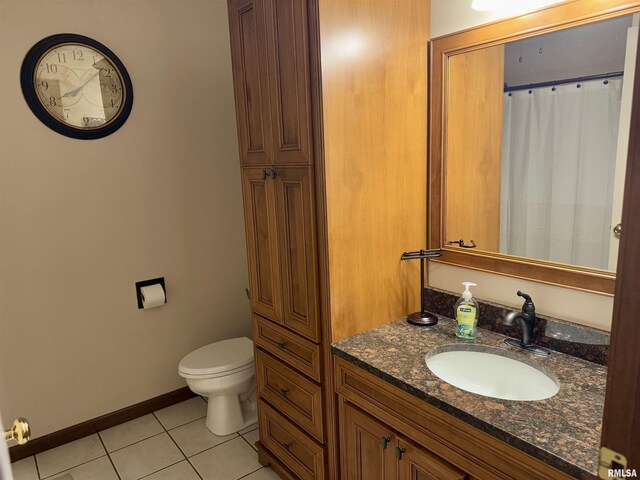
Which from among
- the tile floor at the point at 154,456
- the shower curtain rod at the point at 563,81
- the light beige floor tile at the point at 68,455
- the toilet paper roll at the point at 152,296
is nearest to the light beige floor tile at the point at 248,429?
the tile floor at the point at 154,456

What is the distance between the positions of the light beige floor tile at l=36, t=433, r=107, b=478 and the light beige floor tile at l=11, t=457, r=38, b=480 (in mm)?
26

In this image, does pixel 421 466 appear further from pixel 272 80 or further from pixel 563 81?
pixel 272 80

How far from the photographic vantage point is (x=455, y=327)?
1.77 meters

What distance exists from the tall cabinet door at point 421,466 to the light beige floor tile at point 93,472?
5.15 ft

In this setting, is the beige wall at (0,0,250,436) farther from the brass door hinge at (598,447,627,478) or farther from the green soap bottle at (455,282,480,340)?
the brass door hinge at (598,447,627,478)

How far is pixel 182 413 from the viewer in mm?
2777

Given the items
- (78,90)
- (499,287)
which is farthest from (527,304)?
(78,90)

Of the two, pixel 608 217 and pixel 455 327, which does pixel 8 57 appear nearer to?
pixel 455 327

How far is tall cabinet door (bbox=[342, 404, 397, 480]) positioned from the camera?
1.51 meters

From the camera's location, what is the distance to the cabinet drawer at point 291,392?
183 centimetres

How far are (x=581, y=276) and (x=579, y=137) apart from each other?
449mm

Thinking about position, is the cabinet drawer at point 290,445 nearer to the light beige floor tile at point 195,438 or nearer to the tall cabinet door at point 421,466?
the light beige floor tile at point 195,438

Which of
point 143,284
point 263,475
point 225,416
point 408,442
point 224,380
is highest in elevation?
point 143,284

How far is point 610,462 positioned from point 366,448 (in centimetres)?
104
